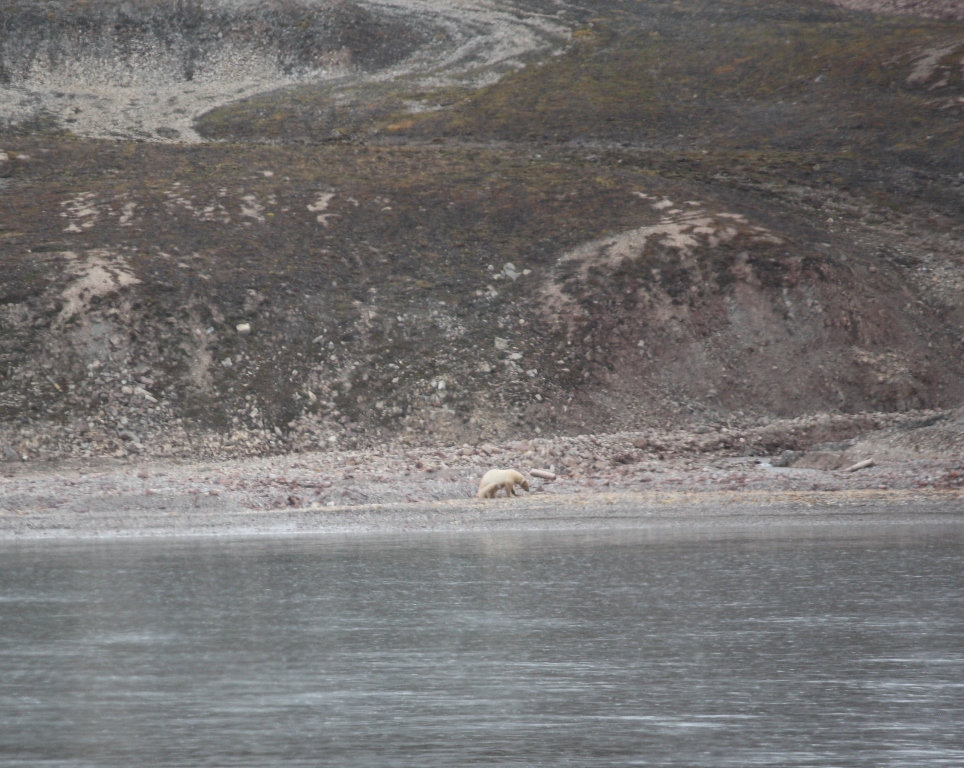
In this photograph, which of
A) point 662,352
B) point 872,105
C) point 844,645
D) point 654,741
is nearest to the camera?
point 654,741

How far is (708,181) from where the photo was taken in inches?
1946

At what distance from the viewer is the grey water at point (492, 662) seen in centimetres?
477

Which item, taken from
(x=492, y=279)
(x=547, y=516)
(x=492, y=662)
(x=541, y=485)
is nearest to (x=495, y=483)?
(x=541, y=485)

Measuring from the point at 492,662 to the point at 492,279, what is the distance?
31749 mm

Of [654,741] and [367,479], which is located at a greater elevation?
[654,741]

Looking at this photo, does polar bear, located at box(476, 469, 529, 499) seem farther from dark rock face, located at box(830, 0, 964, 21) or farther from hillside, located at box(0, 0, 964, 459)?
dark rock face, located at box(830, 0, 964, 21)

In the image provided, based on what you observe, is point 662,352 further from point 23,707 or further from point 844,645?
point 23,707

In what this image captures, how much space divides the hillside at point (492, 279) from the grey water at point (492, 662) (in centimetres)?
1905

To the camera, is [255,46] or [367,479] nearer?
[367,479]

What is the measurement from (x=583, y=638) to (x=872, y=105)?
57.7m

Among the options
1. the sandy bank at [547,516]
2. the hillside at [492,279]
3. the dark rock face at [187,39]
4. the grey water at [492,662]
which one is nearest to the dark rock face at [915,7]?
the hillside at [492,279]

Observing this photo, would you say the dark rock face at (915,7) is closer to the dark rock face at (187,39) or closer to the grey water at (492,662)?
the dark rock face at (187,39)

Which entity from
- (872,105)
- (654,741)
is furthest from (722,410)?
(872,105)

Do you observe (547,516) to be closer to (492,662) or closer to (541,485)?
(541,485)
